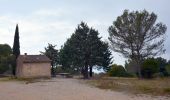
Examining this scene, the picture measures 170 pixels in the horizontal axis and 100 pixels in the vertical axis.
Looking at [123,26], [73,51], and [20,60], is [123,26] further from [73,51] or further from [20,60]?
[20,60]

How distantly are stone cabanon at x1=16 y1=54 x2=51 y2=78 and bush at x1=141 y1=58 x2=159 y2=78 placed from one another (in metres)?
21.8

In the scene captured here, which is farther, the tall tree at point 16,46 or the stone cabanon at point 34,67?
the tall tree at point 16,46

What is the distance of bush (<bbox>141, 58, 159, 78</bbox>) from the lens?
69.4 metres

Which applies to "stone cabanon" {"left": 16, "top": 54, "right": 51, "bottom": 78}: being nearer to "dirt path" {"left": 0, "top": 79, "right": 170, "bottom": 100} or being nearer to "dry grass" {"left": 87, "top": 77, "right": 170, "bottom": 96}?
"dry grass" {"left": 87, "top": 77, "right": 170, "bottom": 96}

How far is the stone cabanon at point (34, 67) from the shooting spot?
84938 millimetres

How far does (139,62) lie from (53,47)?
39.3 metres

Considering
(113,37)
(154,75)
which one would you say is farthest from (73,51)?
(154,75)

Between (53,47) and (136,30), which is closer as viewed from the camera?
(136,30)

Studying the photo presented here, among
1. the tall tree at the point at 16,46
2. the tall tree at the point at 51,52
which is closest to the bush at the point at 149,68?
the tall tree at the point at 16,46

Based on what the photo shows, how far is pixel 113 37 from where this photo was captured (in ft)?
252

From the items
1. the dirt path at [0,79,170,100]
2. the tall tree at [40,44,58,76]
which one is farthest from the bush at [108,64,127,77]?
the dirt path at [0,79,170,100]

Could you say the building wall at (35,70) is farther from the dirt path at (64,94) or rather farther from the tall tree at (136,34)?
the dirt path at (64,94)

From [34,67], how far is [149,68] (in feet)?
88.0

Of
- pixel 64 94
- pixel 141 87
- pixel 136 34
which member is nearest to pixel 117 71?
pixel 136 34
